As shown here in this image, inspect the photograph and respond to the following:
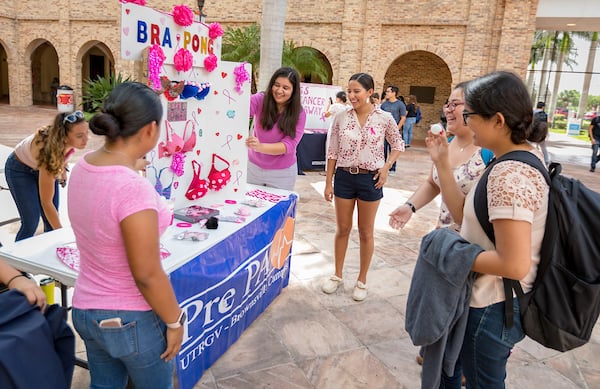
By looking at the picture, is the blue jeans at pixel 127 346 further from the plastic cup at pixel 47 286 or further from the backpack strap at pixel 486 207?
the plastic cup at pixel 47 286

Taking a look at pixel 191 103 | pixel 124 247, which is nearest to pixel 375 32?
pixel 191 103

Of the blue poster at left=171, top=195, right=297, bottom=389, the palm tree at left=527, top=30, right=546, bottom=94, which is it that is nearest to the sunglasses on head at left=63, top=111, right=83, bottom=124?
the blue poster at left=171, top=195, right=297, bottom=389

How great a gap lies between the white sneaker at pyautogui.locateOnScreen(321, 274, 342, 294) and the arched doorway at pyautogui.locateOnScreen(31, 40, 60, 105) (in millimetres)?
25833

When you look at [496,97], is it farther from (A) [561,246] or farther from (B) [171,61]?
(B) [171,61]

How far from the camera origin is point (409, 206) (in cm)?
232

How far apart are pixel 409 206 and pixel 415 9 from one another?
14.2 metres

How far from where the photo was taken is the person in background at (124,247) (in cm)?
129

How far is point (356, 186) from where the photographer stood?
3436mm

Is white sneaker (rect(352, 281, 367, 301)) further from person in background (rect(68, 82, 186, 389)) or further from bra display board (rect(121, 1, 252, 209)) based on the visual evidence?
person in background (rect(68, 82, 186, 389))

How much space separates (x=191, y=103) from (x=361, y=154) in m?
1.30

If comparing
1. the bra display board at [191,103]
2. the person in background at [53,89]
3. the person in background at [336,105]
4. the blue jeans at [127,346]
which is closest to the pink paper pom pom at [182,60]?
the bra display board at [191,103]

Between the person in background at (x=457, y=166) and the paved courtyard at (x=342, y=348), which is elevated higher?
the person in background at (x=457, y=166)

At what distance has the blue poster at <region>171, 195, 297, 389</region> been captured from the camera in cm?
235

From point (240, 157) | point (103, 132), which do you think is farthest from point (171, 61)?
point (103, 132)
